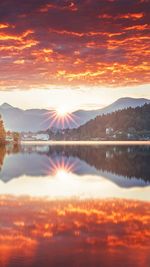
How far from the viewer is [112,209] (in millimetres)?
18375

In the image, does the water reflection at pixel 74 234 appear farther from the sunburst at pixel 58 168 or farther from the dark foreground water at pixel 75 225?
the sunburst at pixel 58 168

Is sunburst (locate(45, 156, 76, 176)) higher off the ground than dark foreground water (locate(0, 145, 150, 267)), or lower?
lower

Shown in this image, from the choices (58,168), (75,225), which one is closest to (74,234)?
(75,225)

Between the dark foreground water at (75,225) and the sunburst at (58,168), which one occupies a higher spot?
the dark foreground water at (75,225)

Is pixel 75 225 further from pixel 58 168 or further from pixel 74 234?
pixel 58 168

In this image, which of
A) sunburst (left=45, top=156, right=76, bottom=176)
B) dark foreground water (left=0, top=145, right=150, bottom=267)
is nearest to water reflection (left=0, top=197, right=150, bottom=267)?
dark foreground water (left=0, top=145, right=150, bottom=267)

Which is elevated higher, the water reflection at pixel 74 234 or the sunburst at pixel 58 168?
the water reflection at pixel 74 234

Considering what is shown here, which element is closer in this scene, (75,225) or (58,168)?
(75,225)

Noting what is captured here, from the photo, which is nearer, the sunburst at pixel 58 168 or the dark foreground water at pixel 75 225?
the dark foreground water at pixel 75 225

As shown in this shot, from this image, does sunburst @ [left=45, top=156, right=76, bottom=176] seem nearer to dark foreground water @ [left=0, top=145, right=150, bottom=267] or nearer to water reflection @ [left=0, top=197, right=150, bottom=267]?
dark foreground water @ [left=0, top=145, right=150, bottom=267]

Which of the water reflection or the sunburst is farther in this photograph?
the sunburst

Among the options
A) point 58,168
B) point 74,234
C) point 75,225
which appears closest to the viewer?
point 74,234

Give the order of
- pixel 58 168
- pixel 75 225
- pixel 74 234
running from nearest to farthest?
1. pixel 74 234
2. pixel 75 225
3. pixel 58 168

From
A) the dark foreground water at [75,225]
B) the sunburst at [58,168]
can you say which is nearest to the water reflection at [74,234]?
the dark foreground water at [75,225]
